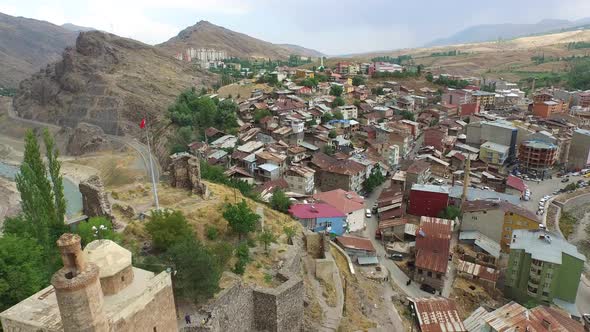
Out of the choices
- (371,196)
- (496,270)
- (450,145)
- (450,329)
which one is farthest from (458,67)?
(450,329)

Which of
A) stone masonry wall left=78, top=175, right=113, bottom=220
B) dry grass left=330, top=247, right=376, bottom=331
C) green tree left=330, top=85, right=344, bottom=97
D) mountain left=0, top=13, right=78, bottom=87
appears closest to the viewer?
stone masonry wall left=78, top=175, right=113, bottom=220

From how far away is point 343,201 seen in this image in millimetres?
36500

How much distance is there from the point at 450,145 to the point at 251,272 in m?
51.3

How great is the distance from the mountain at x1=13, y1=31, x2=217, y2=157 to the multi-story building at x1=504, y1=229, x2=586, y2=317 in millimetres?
55254

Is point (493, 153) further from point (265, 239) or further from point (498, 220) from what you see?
point (265, 239)

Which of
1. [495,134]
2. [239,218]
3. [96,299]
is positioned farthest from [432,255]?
[495,134]

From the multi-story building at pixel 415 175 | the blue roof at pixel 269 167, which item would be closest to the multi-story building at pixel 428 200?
the multi-story building at pixel 415 175

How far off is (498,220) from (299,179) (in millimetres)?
20587

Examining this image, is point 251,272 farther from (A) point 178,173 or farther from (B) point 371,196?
(B) point 371,196

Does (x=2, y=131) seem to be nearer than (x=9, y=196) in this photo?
No

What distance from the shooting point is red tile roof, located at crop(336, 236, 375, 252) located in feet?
104

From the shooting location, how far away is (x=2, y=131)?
84438 millimetres

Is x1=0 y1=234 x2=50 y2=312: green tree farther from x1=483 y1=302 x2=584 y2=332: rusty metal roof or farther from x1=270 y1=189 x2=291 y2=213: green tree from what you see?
x1=483 y1=302 x2=584 y2=332: rusty metal roof

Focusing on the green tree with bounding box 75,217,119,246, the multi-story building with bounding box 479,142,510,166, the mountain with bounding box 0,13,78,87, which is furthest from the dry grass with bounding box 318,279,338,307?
the mountain with bounding box 0,13,78,87
